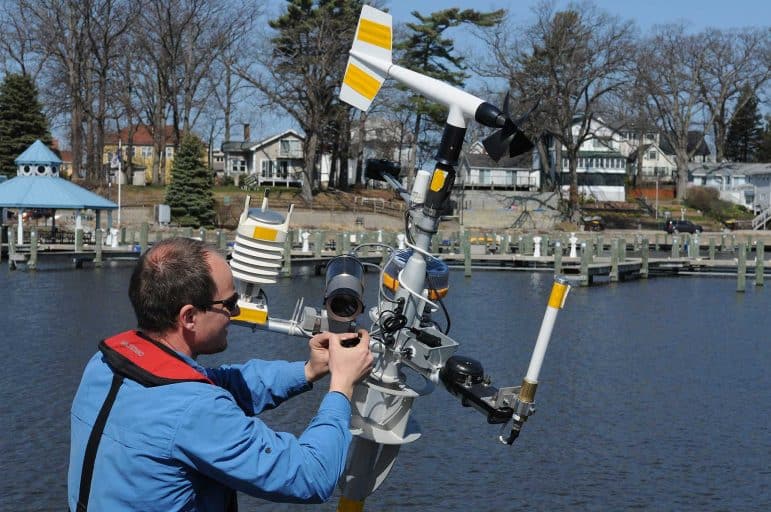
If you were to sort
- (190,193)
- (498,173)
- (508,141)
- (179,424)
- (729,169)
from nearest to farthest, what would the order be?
(179,424), (508,141), (190,193), (498,173), (729,169)

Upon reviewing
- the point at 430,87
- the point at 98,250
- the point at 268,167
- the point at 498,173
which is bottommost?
the point at 98,250

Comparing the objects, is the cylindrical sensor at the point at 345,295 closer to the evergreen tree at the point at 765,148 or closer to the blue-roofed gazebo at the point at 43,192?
the blue-roofed gazebo at the point at 43,192

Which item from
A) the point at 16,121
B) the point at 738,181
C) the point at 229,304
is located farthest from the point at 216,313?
the point at 738,181

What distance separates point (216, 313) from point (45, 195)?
151ft

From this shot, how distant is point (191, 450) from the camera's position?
311 cm

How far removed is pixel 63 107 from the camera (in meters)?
75.1

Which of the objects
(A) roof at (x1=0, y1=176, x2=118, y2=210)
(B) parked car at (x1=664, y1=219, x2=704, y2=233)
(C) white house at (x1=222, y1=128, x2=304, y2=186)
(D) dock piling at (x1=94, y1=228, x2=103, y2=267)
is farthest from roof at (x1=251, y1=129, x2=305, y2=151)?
(D) dock piling at (x1=94, y1=228, x2=103, y2=267)

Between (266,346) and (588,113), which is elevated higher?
(588,113)

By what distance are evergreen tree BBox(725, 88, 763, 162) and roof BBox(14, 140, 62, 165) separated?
3080 inches

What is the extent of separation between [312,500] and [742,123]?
116019mm

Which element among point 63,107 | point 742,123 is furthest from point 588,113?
point 742,123

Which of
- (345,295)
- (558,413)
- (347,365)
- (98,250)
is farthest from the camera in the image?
(98,250)

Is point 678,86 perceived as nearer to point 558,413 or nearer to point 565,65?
point 565,65

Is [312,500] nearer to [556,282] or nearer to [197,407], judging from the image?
[197,407]
